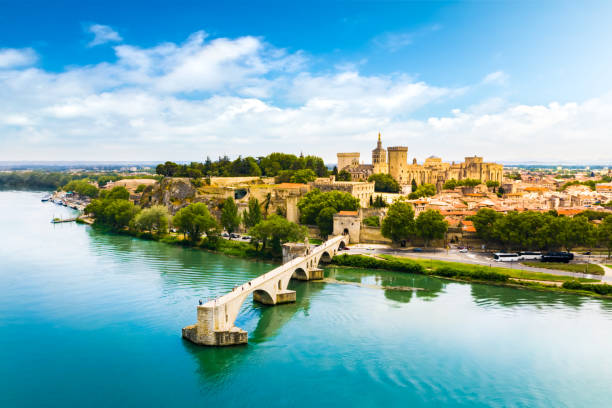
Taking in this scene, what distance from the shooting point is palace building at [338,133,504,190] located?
49.7 m

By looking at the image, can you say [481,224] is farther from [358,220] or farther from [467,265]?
[358,220]

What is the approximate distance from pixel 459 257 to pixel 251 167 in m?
25.5

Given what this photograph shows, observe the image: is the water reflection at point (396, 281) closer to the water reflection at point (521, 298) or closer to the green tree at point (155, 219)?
the water reflection at point (521, 298)

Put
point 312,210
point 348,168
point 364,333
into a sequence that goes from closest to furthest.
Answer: point 364,333 → point 312,210 → point 348,168

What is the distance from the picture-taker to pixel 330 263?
22.8m

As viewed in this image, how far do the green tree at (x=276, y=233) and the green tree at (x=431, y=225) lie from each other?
22.4 feet

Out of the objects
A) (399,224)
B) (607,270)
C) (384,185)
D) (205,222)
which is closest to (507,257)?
(607,270)

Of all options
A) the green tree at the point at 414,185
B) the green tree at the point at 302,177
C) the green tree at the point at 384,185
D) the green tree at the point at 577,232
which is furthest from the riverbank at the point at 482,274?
the green tree at the point at 414,185

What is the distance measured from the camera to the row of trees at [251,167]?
42.0 meters

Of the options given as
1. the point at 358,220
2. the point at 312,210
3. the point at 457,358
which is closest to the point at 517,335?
the point at 457,358

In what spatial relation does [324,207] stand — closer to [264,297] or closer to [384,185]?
[264,297]

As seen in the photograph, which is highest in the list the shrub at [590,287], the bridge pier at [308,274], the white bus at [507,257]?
the white bus at [507,257]

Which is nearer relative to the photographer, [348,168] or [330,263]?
[330,263]

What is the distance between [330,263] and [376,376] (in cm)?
1223
